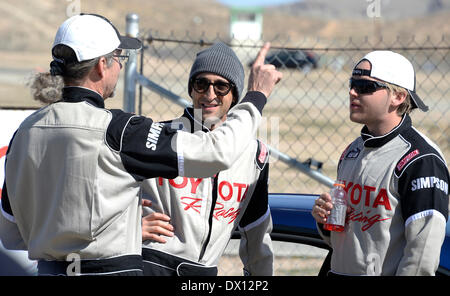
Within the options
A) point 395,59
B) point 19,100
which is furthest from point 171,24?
point 395,59

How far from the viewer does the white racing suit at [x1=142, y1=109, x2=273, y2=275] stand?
9.89 feet

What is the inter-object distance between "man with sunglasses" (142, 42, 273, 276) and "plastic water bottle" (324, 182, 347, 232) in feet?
1.33

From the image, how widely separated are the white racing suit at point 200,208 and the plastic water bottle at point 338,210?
407mm

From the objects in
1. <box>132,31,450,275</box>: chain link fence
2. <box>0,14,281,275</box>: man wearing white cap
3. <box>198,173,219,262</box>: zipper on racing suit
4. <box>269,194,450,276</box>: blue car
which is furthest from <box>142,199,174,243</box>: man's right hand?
<box>132,31,450,275</box>: chain link fence

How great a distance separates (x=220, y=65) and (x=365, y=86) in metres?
0.71

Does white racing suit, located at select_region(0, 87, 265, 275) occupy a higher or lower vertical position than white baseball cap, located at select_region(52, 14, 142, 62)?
lower

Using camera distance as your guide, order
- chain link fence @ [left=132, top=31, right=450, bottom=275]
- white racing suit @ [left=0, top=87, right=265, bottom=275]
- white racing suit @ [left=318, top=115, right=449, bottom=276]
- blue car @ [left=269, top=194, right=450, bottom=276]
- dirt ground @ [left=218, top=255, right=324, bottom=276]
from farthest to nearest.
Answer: dirt ground @ [left=218, top=255, right=324, bottom=276] < chain link fence @ [left=132, top=31, right=450, bottom=275] < blue car @ [left=269, top=194, right=450, bottom=276] < white racing suit @ [left=318, top=115, right=449, bottom=276] < white racing suit @ [left=0, top=87, right=265, bottom=275]

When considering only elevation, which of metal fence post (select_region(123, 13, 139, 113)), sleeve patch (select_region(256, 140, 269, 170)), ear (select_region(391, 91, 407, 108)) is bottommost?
sleeve patch (select_region(256, 140, 269, 170))

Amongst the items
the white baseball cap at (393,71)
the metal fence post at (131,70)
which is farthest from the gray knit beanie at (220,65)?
the metal fence post at (131,70)

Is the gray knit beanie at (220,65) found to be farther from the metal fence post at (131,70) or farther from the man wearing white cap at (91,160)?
the metal fence post at (131,70)

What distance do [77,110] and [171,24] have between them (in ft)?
213

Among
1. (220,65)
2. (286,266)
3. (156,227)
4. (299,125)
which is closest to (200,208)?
(156,227)

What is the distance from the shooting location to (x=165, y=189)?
304cm

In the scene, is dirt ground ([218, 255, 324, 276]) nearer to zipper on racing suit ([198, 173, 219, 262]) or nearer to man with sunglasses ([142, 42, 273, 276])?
man with sunglasses ([142, 42, 273, 276])
